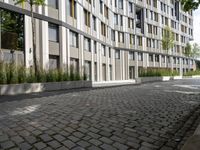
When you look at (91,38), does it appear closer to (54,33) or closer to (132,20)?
(54,33)

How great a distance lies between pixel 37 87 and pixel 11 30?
6433mm

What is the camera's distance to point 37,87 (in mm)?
11734

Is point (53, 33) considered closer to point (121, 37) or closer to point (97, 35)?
point (97, 35)

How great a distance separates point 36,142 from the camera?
11.1 ft

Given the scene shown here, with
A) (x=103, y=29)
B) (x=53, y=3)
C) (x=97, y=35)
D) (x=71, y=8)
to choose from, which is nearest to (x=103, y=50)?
(x=103, y=29)

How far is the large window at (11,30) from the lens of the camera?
14562mm

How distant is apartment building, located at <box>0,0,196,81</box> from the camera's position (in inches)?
620

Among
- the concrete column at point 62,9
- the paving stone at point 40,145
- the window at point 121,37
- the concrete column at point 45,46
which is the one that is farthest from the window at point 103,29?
the paving stone at point 40,145

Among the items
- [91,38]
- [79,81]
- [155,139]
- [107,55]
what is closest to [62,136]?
[155,139]

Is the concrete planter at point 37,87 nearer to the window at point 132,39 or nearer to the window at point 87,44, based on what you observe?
the window at point 87,44

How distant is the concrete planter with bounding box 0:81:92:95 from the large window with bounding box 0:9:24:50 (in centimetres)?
504

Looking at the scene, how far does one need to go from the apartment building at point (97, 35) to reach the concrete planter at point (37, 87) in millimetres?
2913

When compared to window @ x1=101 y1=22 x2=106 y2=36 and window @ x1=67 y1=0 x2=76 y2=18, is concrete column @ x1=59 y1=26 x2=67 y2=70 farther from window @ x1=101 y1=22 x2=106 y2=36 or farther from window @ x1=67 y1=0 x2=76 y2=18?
window @ x1=101 y1=22 x2=106 y2=36

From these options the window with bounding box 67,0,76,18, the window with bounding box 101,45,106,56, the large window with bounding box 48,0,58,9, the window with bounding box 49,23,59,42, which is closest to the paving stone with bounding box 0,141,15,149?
the window with bounding box 49,23,59,42
